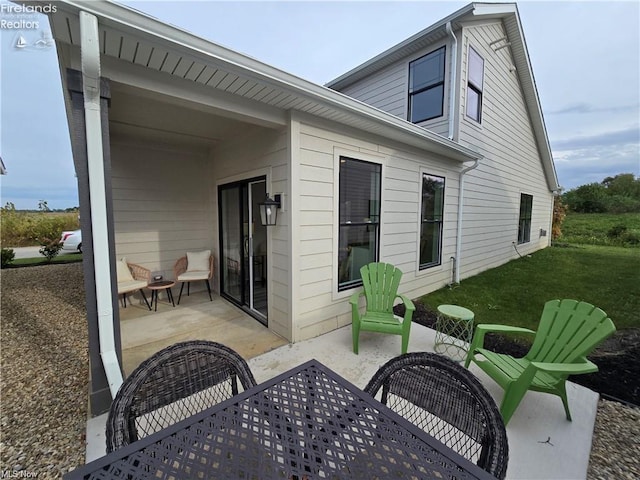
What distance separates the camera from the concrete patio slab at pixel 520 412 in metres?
1.70

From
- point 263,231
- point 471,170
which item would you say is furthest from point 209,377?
point 471,170

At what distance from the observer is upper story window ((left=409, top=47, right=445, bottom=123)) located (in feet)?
18.0

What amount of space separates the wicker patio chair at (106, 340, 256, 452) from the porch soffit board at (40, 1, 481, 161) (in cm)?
189

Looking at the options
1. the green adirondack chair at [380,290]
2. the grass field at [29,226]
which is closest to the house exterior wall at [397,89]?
the green adirondack chair at [380,290]

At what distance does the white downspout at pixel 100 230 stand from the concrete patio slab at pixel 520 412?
476 millimetres

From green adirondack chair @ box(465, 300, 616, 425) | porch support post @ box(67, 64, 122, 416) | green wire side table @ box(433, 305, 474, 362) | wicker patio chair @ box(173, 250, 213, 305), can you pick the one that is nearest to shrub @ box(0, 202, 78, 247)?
wicker patio chair @ box(173, 250, 213, 305)

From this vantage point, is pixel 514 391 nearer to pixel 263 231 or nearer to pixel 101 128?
pixel 263 231

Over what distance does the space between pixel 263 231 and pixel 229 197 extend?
45.1 inches

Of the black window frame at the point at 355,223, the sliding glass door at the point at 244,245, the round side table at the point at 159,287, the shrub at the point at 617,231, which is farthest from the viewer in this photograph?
the shrub at the point at 617,231

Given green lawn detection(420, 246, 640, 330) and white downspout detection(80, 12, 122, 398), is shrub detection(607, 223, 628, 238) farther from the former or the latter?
white downspout detection(80, 12, 122, 398)

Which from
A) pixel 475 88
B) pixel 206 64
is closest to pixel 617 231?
pixel 475 88

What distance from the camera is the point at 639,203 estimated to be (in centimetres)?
1622

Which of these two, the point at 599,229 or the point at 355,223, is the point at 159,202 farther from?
the point at 599,229

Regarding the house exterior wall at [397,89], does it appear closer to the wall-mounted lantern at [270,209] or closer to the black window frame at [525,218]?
the wall-mounted lantern at [270,209]
